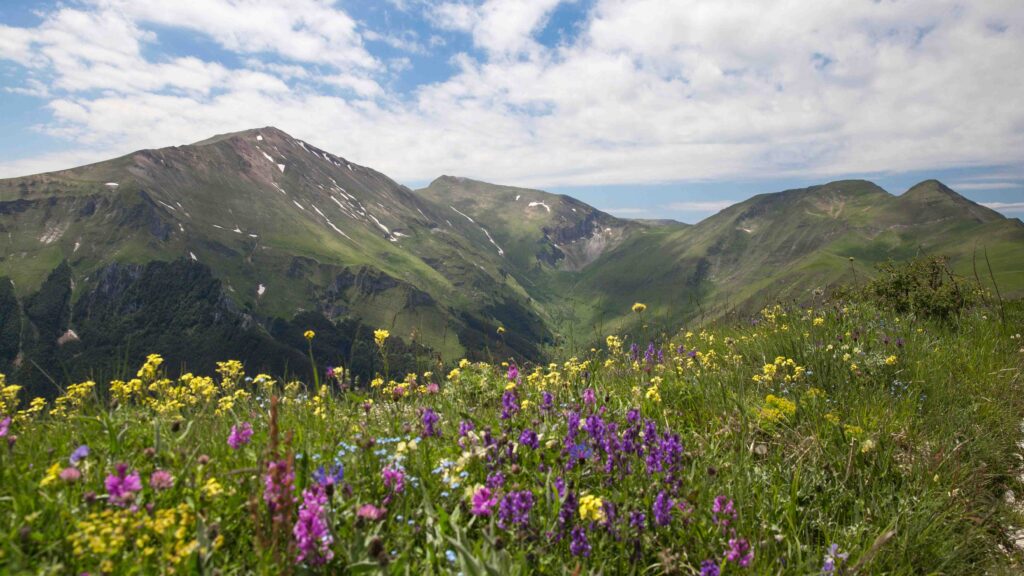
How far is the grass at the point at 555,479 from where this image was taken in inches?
108

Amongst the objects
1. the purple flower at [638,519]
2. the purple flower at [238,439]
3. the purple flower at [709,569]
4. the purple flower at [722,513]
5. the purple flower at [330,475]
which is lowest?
the purple flower at [709,569]

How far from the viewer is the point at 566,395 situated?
5.89 metres

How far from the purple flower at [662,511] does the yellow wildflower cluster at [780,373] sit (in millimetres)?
3285

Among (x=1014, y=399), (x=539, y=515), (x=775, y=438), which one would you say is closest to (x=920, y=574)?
(x=775, y=438)

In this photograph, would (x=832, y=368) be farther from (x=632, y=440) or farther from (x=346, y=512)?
(x=346, y=512)

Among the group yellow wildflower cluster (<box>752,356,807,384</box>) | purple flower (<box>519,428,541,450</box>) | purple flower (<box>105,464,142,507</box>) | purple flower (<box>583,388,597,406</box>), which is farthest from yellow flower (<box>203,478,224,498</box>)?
yellow wildflower cluster (<box>752,356,807,384</box>)

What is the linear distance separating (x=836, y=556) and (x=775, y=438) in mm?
2097

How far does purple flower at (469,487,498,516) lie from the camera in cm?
311

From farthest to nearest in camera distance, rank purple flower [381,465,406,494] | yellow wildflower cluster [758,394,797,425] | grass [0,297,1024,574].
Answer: yellow wildflower cluster [758,394,797,425]
purple flower [381,465,406,494]
grass [0,297,1024,574]

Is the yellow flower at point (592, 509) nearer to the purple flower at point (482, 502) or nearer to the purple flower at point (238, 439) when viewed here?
the purple flower at point (482, 502)

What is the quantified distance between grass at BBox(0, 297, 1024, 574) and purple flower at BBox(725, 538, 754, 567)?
0.02 m

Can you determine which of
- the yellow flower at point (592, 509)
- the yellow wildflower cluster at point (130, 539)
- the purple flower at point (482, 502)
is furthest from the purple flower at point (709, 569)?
the yellow wildflower cluster at point (130, 539)

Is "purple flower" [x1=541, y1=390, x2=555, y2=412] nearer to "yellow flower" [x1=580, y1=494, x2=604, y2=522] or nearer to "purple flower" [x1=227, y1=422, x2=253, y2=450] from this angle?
"yellow flower" [x1=580, y1=494, x2=604, y2=522]

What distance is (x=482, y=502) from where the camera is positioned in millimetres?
3186
